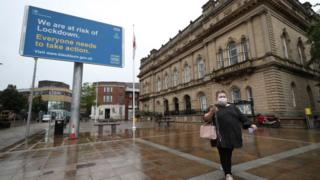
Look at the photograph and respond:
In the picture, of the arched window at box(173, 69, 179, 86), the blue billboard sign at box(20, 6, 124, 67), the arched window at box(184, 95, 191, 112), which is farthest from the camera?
the arched window at box(173, 69, 179, 86)

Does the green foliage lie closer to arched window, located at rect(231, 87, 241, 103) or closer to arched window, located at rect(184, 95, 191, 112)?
arched window, located at rect(231, 87, 241, 103)

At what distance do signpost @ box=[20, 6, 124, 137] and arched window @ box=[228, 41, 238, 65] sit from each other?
591 inches

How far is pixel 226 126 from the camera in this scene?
3.17 meters

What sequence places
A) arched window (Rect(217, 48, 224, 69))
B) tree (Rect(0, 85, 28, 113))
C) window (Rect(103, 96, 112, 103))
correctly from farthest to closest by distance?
window (Rect(103, 96, 112, 103)), tree (Rect(0, 85, 28, 113)), arched window (Rect(217, 48, 224, 69))

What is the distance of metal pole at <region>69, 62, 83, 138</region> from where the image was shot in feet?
34.2

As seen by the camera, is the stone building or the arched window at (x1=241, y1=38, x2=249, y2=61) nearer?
the stone building

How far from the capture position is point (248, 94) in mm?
18578

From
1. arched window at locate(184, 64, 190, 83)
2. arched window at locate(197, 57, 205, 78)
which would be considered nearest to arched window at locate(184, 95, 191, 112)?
arched window at locate(184, 64, 190, 83)

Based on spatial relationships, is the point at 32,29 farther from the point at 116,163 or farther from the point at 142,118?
the point at 142,118

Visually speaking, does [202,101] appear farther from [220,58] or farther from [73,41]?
[73,41]

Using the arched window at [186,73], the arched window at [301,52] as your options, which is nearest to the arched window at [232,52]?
the arched window at [301,52]

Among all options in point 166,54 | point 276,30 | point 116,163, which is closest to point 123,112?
point 166,54

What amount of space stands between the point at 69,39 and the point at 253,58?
1740cm

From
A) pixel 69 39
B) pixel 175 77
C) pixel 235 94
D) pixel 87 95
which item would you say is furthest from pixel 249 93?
pixel 87 95
